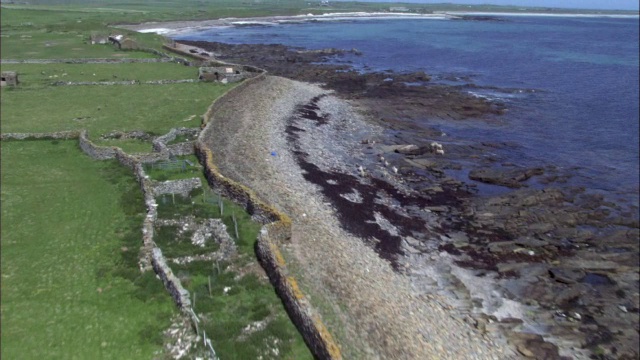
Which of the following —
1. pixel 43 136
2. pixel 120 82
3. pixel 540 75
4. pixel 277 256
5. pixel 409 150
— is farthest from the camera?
pixel 540 75

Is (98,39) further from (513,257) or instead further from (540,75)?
(513,257)

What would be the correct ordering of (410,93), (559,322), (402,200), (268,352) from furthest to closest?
(410,93) < (402,200) < (559,322) < (268,352)

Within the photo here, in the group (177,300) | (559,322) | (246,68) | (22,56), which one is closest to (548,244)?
(559,322)

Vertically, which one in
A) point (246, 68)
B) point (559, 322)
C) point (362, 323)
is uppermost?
point (246, 68)

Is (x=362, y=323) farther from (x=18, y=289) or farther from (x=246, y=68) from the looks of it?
(x=246, y=68)

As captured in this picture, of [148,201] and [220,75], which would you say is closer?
[148,201]

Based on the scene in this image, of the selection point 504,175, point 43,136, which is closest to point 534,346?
point 504,175

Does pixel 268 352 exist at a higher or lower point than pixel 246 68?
lower

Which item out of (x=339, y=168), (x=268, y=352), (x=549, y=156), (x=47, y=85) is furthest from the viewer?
(x=47, y=85)
